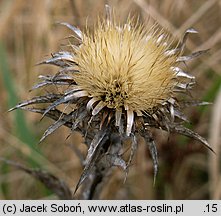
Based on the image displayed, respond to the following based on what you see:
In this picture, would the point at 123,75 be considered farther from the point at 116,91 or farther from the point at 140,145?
the point at 140,145

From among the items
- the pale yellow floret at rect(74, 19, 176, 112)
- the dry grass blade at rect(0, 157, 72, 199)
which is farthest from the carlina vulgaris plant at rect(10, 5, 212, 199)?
the dry grass blade at rect(0, 157, 72, 199)

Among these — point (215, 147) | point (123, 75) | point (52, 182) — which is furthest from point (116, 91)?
point (215, 147)

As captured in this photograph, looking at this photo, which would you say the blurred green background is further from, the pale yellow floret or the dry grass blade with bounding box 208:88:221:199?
the pale yellow floret

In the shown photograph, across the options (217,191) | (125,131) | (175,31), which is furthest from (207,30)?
(125,131)

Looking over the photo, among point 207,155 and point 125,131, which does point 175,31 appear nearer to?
point 207,155

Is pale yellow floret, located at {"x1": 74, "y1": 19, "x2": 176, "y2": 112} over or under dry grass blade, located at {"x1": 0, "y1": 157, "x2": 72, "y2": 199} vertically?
over

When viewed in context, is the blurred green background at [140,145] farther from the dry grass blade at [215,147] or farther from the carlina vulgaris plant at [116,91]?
the carlina vulgaris plant at [116,91]
